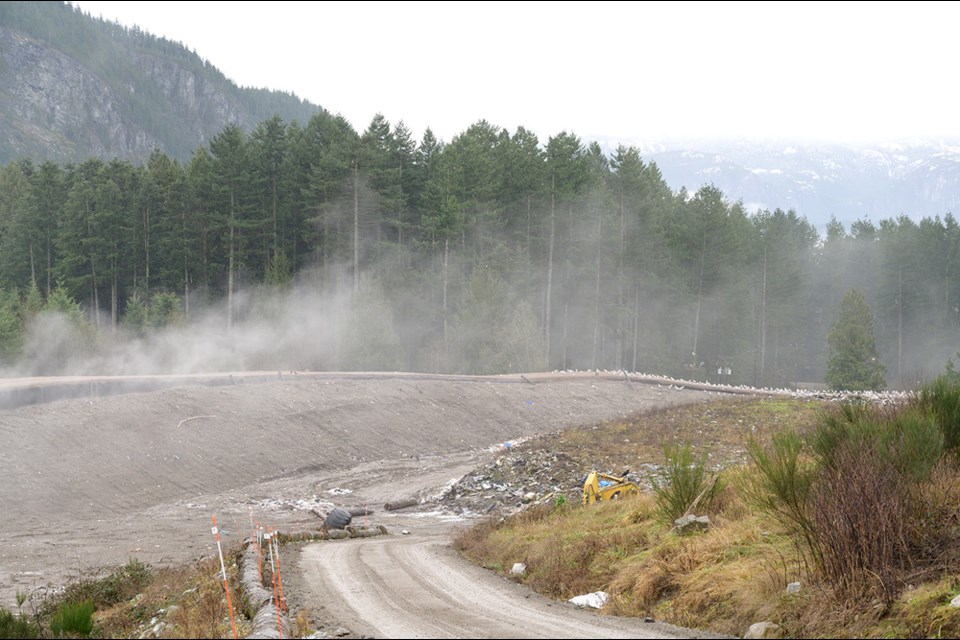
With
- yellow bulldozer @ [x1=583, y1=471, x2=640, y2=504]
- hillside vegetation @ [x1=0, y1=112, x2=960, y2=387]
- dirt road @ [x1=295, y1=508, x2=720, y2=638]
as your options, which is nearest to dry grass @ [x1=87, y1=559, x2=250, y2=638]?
dirt road @ [x1=295, y1=508, x2=720, y2=638]

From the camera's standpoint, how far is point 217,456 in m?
33.5

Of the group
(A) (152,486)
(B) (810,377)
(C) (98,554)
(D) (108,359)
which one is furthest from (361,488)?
(B) (810,377)

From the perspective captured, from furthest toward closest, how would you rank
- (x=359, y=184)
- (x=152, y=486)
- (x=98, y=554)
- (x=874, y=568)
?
(x=359, y=184) < (x=152, y=486) < (x=98, y=554) < (x=874, y=568)

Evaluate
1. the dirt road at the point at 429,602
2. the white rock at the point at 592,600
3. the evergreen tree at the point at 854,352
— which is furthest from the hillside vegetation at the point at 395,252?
the white rock at the point at 592,600

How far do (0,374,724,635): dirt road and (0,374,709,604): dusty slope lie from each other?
0.23ft

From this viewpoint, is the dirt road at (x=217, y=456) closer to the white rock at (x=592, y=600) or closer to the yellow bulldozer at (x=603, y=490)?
the yellow bulldozer at (x=603, y=490)

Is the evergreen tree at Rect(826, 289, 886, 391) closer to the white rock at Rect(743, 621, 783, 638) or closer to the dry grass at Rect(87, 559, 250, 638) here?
the dry grass at Rect(87, 559, 250, 638)

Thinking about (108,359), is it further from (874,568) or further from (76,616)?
(874,568)

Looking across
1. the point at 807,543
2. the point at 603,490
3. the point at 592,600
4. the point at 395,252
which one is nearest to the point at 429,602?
the point at 592,600

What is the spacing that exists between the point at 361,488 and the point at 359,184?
38.3 meters

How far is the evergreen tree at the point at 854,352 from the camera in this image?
65875mm

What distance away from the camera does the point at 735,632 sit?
1010cm

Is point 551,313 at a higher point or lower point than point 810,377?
higher

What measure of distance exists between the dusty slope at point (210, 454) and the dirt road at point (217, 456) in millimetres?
69
